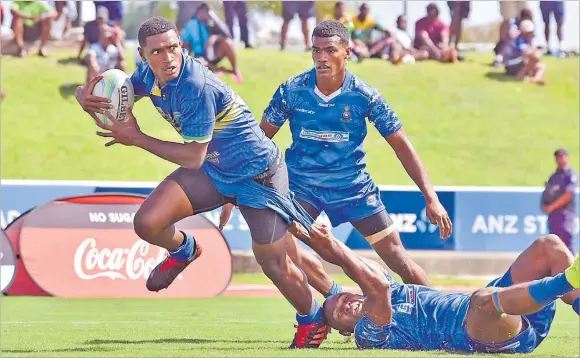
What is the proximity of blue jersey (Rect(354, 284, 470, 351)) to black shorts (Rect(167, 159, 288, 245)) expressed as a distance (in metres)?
1.00

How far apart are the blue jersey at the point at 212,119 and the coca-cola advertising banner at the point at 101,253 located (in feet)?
18.2

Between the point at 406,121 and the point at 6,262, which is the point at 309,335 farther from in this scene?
the point at 406,121

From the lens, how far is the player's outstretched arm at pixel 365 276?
6797 mm

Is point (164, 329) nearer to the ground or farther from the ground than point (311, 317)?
nearer to the ground

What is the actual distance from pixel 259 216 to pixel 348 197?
1253 mm

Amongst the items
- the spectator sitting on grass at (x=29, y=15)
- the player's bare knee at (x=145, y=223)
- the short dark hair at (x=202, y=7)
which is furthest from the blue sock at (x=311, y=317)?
the spectator sitting on grass at (x=29, y=15)

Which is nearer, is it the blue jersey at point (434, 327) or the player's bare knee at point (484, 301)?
the player's bare knee at point (484, 301)

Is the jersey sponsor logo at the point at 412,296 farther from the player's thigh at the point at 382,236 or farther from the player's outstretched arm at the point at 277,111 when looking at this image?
the player's outstretched arm at the point at 277,111

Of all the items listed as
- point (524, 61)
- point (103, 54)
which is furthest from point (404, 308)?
point (524, 61)

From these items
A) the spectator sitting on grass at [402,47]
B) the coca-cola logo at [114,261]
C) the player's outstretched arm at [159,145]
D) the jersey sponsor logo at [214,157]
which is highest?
the player's outstretched arm at [159,145]

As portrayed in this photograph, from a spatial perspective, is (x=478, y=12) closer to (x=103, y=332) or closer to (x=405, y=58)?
(x=405, y=58)

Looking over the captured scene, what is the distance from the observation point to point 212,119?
7.25 metres

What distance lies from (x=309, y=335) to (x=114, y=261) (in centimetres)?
615

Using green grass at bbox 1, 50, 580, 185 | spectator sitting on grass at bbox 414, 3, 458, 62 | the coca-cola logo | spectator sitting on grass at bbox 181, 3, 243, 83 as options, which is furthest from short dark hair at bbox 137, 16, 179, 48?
spectator sitting on grass at bbox 414, 3, 458, 62
